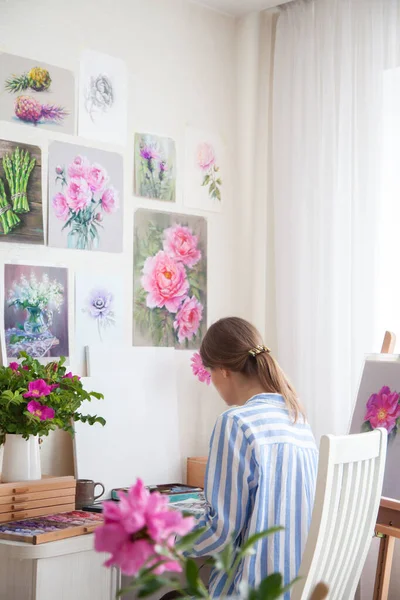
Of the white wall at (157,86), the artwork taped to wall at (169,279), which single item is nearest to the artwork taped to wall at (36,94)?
the white wall at (157,86)

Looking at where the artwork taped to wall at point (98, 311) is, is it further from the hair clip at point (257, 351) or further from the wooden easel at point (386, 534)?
the wooden easel at point (386, 534)

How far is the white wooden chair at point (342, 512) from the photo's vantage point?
1692mm

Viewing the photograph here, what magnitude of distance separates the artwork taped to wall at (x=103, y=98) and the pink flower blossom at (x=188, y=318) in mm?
654

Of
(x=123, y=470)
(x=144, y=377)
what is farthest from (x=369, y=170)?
(x=123, y=470)

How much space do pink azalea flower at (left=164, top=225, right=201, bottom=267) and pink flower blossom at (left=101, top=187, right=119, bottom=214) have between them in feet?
0.84

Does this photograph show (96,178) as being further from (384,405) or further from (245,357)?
(384,405)

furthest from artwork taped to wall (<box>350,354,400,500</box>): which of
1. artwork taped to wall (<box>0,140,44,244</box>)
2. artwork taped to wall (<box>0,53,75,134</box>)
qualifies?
artwork taped to wall (<box>0,53,75,134</box>)

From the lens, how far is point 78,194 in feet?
8.99

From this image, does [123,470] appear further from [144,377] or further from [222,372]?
[222,372]

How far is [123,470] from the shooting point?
2.76m

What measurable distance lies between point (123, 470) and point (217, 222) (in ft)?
3.51

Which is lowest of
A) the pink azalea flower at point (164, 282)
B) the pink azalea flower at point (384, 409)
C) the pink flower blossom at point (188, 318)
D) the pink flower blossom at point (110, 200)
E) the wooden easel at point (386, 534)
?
the wooden easel at point (386, 534)

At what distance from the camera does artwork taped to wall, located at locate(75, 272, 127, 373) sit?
273 centimetres

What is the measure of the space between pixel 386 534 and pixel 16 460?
1058 mm
